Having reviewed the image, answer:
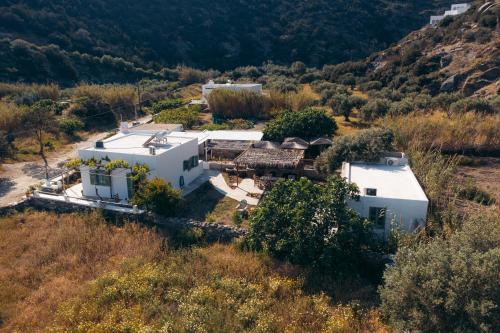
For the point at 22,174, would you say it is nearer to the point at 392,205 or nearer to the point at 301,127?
the point at 301,127

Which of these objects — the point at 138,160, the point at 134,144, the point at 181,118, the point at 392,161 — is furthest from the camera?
the point at 181,118

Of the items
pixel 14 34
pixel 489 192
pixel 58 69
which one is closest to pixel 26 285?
pixel 489 192

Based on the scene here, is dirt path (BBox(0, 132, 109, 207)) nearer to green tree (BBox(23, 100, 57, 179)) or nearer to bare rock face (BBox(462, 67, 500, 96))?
green tree (BBox(23, 100, 57, 179))

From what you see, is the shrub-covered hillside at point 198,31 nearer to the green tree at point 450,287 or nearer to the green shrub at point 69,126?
the green shrub at point 69,126

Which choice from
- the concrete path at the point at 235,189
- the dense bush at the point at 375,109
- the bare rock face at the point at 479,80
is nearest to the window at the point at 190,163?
the concrete path at the point at 235,189

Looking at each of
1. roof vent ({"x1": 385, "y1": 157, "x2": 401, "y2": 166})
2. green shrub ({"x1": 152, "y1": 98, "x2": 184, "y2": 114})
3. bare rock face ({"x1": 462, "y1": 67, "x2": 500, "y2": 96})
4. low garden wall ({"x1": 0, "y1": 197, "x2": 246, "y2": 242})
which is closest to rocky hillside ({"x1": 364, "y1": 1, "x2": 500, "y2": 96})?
bare rock face ({"x1": 462, "y1": 67, "x2": 500, "y2": 96})

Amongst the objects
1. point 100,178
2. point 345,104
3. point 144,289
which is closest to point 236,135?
point 345,104

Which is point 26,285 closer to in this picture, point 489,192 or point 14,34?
point 489,192
